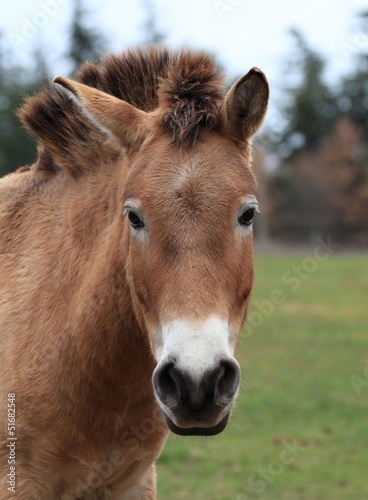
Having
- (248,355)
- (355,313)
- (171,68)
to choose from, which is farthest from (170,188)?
(355,313)

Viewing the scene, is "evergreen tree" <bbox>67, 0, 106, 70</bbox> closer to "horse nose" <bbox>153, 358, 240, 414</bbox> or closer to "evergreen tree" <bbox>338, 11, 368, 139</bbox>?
"evergreen tree" <bbox>338, 11, 368, 139</bbox>

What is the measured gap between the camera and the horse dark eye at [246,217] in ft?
10.6

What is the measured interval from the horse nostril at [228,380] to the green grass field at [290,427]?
1.06 m

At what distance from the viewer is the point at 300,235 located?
4044 centimetres

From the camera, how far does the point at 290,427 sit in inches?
361

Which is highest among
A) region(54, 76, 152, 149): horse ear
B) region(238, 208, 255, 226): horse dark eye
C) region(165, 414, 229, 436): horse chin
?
region(54, 76, 152, 149): horse ear

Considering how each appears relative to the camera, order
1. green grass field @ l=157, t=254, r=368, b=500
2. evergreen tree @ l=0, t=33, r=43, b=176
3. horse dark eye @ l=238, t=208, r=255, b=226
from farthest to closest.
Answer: evergreen tree @ l=0, t=33, r=43, b=176, green grass field @ l=157, t=254, r=368, b=500, horse dark eye @ l=238, t=208, r=255, b=226

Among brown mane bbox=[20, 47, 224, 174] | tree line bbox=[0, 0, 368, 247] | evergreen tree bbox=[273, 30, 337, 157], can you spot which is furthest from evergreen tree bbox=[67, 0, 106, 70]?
brown mane bbox=[20, 47, 224, 174]

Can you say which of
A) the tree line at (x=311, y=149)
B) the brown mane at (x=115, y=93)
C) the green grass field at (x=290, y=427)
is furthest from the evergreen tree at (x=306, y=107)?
the brown mane at (x=115, y=93)

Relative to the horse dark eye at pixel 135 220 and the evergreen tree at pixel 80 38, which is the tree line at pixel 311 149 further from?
the horse dark eye at pixel 135 220

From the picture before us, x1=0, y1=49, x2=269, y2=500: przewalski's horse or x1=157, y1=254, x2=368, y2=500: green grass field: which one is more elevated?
x1=0, y1=49, x2=269, y2=500: przewalski's horse

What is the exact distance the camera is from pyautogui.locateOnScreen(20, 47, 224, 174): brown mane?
3.59 meters

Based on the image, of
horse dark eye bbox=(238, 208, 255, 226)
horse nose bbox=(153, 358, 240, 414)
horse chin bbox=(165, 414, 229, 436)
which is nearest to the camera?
horse nose bbox=(153, 358, 240, 414)

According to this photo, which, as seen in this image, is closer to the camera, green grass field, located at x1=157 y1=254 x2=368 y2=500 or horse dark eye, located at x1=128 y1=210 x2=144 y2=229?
horse dark eye, located at x1=128 y1=210 x2=144 y2=229
